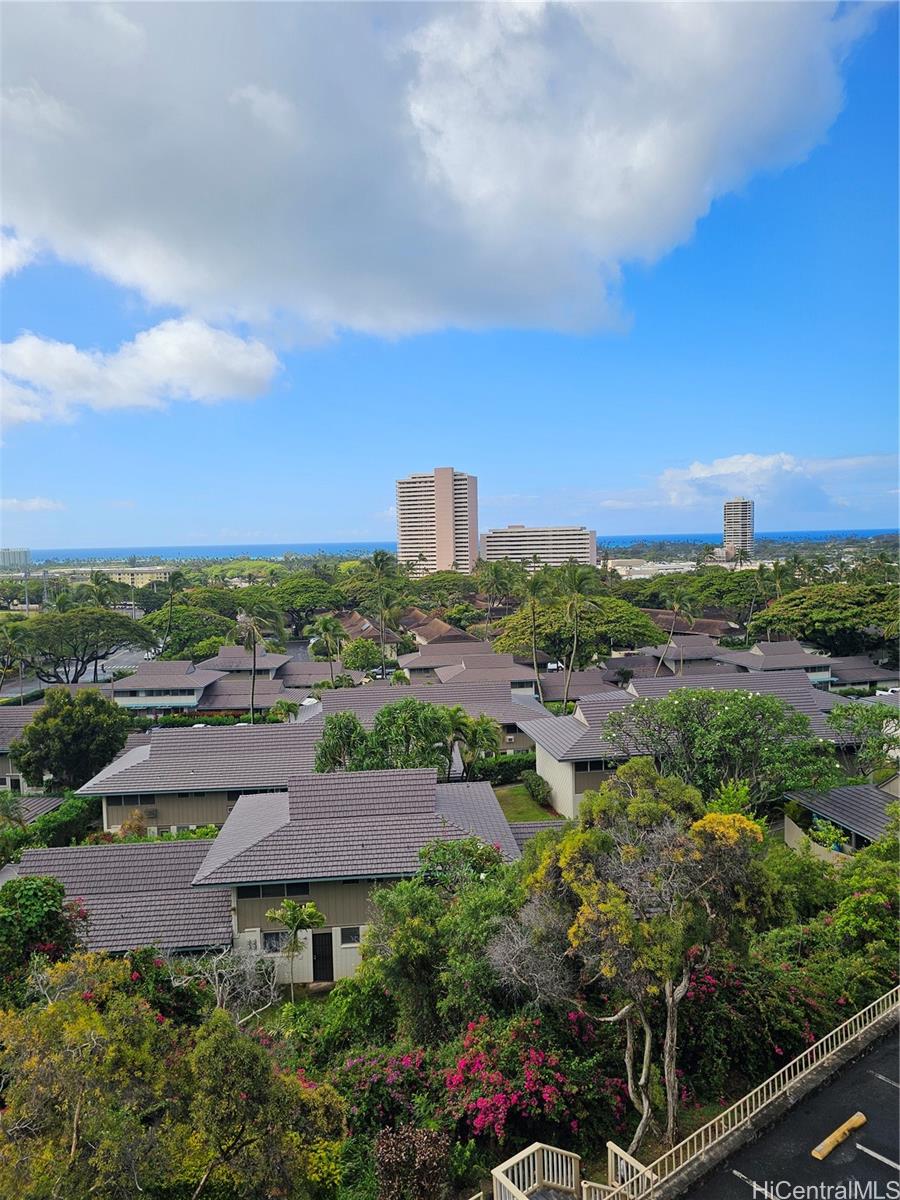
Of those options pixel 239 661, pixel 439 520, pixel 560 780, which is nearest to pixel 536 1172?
pixel 560 780

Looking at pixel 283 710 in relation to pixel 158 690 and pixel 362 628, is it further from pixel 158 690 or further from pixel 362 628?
pixel 362 628

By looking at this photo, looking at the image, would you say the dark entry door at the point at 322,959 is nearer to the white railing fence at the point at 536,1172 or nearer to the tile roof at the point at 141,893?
the tile roof at the point at 141,893

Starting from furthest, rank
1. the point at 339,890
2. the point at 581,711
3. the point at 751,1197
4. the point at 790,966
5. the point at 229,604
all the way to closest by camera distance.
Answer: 1. the point at 229,604
2. the point at 581,711
3. the point at 339,890
4. the point at 790,966
5. the point at 751,1197

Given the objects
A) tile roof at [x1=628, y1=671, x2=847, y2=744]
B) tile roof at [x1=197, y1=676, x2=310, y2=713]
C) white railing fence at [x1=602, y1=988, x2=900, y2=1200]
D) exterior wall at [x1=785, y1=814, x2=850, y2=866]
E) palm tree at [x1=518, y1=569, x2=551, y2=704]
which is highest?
→ palm tree at [x1=518, y1=569, x2=551, y2=704]

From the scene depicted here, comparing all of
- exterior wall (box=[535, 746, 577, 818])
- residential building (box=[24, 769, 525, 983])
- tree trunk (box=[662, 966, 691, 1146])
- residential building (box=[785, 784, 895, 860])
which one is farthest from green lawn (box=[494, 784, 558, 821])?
tree trunk (box=[662, 966, 691, 1146])

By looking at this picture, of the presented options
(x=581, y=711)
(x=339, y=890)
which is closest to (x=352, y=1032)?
(x=339, y=890)

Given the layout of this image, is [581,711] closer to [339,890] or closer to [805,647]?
[339,890]

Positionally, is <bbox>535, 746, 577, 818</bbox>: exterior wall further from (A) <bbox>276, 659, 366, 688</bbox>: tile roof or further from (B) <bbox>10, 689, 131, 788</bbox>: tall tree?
(A) <bbox>276, 659, 366, 688</bbox>: tile roof
